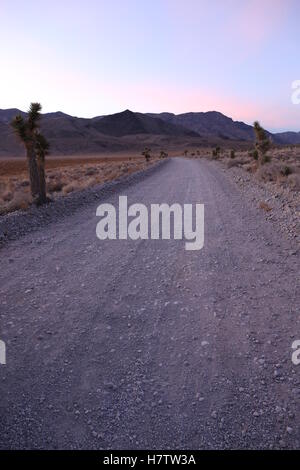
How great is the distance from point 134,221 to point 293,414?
8945mm

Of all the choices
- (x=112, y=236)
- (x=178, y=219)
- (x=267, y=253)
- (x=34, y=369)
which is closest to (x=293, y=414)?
(x=34, y=369)

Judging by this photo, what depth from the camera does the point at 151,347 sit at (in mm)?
5105

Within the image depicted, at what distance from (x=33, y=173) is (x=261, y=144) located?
2085 centimetres

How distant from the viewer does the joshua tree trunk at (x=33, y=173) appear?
53.7 ft

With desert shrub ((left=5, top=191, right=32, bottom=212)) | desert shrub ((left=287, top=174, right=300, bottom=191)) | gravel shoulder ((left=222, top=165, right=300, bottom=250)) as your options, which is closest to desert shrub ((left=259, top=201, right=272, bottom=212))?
gravel shoulder ((left=222, top=165, right=300, bottom=250))

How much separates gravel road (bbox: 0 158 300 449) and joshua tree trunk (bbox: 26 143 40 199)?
24.1ft

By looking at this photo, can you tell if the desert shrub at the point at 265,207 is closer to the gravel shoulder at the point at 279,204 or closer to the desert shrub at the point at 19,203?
the gravel shoulder at the point at 279,204

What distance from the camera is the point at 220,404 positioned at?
4023 millimetres

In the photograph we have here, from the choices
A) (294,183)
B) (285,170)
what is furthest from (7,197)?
(285,170)

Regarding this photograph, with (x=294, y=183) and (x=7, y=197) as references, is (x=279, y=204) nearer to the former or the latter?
(x=294, y=183)

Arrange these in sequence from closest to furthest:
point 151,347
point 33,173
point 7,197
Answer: point 151,347 < point 33,173 < point 7,197

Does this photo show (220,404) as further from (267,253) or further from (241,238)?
(241,238)

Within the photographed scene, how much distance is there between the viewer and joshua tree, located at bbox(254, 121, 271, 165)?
100 ft
